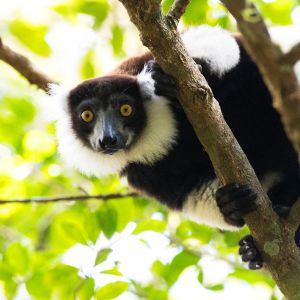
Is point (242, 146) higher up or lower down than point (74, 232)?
higher up

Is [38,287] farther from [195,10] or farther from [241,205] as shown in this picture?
[195,10]

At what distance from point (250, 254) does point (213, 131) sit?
1400mm

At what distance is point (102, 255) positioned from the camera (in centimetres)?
407

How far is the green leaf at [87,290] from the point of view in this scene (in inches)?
142

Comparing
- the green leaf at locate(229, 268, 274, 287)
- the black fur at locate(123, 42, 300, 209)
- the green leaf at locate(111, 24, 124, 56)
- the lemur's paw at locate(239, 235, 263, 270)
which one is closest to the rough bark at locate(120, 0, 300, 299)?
the lemur's paw at locate(239, 235, 263, 270)

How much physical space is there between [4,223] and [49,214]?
0.54m

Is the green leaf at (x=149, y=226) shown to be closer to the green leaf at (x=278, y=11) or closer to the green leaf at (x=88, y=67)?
the green leaf at (x=88, y=67)

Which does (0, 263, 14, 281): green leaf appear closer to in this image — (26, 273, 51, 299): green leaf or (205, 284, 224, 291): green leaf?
(26, 273, 51, 299): green leaf

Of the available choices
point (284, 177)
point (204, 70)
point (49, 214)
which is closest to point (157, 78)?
point (204, 70)

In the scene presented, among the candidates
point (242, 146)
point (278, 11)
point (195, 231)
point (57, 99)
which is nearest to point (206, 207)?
point (195, 231)

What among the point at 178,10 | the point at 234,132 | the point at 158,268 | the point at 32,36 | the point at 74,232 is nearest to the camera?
the point at 178,10

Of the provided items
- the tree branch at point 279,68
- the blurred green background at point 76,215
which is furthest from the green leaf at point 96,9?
the tree branch at point 279,68

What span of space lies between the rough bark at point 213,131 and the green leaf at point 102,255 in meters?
1.07

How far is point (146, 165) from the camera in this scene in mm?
4898
